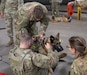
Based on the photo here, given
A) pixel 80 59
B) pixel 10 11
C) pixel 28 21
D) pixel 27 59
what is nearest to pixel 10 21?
pixel 10 11

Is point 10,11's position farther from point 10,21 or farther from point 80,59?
point 80,59

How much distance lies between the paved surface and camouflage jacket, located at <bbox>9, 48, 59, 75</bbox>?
1.29 metres

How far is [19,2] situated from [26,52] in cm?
229

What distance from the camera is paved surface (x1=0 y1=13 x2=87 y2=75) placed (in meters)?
4.27

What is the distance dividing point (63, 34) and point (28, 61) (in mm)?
3966

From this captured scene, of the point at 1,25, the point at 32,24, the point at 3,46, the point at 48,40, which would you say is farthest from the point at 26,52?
the point at 1,25

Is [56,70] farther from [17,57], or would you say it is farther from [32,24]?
[17,57]

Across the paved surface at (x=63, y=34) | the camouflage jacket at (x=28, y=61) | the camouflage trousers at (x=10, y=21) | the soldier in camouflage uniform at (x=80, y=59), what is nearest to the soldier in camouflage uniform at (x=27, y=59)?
the camouflage jacket at (x=28, y=61)

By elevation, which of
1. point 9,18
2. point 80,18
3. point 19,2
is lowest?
point 80,18

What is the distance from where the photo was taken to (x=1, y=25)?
7.83m

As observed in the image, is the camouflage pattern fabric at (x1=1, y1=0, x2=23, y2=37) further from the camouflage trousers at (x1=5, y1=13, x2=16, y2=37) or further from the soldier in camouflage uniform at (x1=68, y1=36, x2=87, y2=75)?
the soldier in camouflage uniform at (x1=68, y1=36, x2=87, y2=75)

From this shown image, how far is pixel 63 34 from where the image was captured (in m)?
6.61

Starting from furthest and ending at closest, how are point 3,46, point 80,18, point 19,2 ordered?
point 80,18, point 3,46, point 19,2

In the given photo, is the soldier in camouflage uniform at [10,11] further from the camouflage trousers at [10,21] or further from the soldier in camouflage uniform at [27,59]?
the soldier in camouflage uniform at [27,59]
